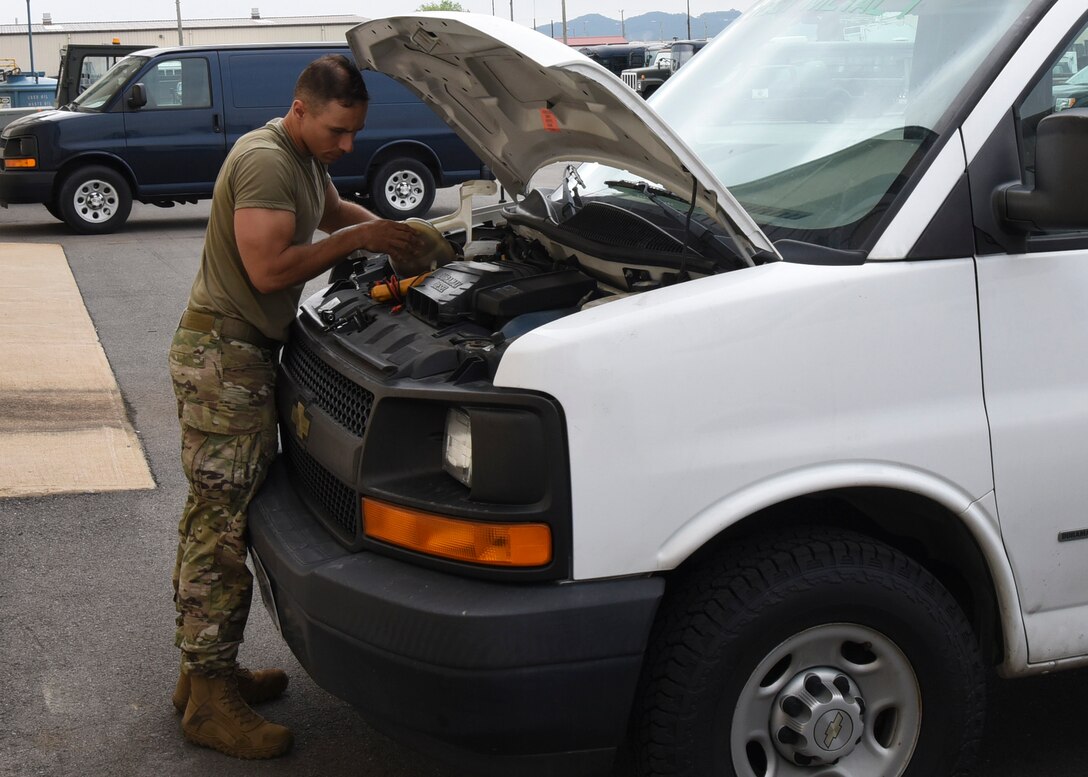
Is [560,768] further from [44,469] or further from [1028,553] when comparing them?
[44,469]

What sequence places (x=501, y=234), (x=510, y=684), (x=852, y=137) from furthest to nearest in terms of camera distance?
(x=501, y=234)
(x=852, y=137)
(x=510, y=684)

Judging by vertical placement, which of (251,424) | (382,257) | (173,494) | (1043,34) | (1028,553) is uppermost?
(1043,34)

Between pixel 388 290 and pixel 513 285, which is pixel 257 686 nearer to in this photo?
pixel 388 290

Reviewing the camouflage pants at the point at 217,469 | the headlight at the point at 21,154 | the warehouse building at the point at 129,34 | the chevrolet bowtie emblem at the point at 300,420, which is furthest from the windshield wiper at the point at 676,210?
the warehouse building at the point at 129,34

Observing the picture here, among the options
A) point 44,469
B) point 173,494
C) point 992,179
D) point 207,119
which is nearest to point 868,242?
point 992,179

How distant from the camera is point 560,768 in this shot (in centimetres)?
265

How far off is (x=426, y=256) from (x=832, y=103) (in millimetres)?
1226

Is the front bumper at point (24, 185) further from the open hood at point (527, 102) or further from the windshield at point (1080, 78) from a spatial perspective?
the windshield at point (1080, 78)

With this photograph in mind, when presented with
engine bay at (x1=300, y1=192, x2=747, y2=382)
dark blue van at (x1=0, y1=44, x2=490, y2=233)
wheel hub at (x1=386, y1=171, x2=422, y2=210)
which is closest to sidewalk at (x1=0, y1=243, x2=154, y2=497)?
engine bay at (x1=300, y1=192, x2=747, y2=382)

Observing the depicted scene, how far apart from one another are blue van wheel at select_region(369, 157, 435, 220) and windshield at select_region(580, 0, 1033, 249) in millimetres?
12144

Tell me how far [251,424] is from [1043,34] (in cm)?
221

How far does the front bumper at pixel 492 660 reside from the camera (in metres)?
2.54

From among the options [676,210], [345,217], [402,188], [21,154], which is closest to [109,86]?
[21,154]

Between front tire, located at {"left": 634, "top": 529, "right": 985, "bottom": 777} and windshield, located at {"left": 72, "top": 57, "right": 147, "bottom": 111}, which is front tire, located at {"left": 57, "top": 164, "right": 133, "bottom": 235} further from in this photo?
front tire, located at {"left": 634, "top": 529, "right": 985, "bottom": 777}
